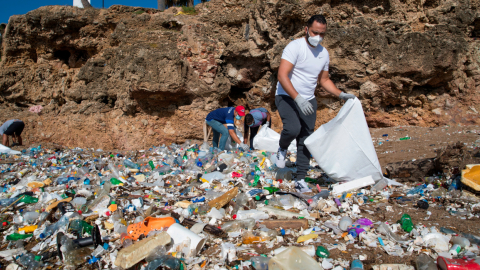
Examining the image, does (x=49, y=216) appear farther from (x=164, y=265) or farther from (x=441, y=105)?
(x=441, y=105)

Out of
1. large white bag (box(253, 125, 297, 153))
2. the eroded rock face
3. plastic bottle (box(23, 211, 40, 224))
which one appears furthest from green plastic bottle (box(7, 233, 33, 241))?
the eroded rock face

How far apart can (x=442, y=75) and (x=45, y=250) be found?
19.9 ft

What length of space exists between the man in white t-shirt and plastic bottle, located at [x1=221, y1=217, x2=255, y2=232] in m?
0.78

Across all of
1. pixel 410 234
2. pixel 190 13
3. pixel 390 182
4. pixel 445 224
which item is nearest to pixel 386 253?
pixel 410 234

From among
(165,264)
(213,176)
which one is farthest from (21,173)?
(165,264)

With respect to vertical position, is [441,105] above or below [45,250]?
above

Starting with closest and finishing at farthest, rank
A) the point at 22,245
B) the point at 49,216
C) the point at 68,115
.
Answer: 1. the point at 22,245
2. the point at 49,216
3. the point at 68,115

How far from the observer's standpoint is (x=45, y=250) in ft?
5.21

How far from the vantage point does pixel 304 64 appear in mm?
2402

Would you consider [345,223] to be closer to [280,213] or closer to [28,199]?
[280,213]

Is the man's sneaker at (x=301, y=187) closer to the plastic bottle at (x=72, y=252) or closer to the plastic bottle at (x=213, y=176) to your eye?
the plastic bottle at (x=213, y=176)

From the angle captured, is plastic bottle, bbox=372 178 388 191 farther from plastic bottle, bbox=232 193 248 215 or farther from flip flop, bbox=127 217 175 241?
flip flop, bbox=127 217 175 241

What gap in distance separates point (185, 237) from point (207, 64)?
5.26 metres

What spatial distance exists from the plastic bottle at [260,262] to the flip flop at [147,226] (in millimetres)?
642
